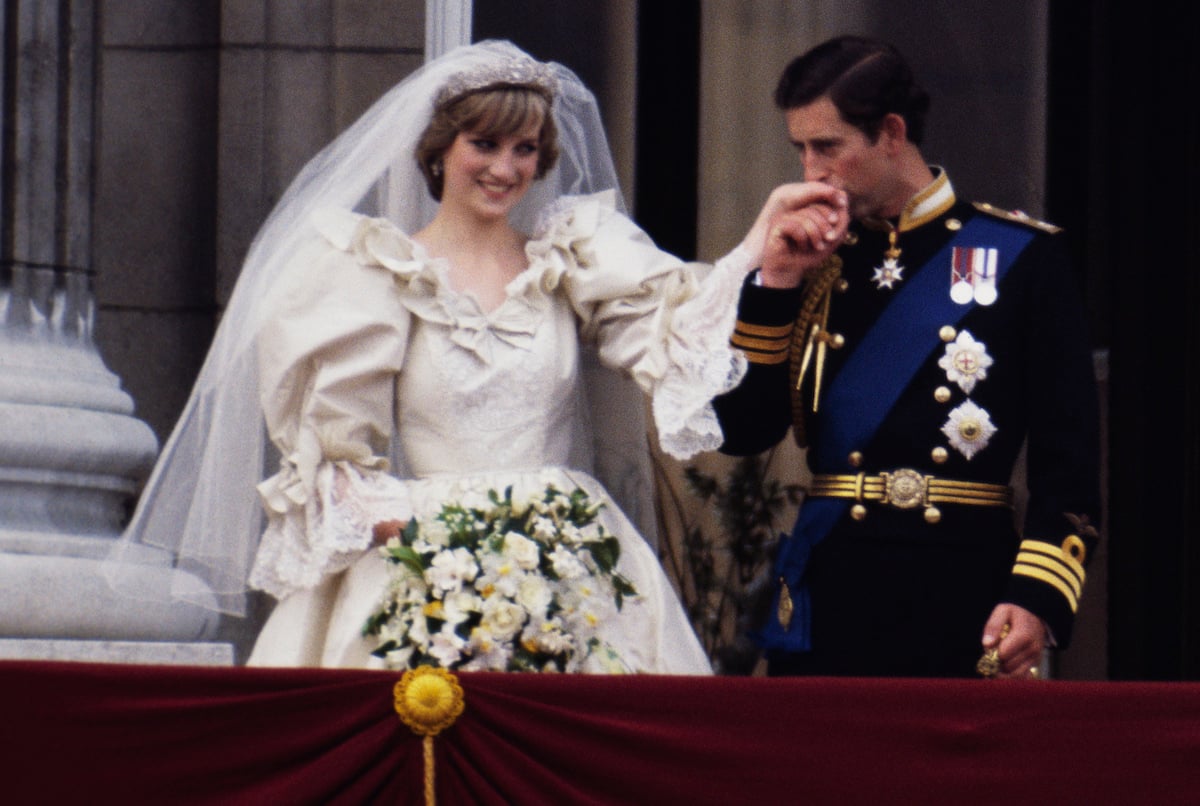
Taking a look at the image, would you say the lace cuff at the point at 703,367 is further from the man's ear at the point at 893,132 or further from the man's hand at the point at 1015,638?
the man's hand at the point at 1015,638

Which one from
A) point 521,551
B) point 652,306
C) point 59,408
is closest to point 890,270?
point 652,306

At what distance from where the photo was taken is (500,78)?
426cm

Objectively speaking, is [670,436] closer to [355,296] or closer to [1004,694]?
[355,296]

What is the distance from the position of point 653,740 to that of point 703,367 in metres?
1.09

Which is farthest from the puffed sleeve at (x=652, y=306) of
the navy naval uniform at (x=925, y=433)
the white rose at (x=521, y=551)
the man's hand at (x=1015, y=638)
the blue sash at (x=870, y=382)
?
the man's hand at (x=1015, y=638)

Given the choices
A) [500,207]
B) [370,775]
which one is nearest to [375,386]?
[500,207]

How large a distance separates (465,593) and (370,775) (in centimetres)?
54

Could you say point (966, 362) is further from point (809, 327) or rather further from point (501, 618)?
point (501, 618)

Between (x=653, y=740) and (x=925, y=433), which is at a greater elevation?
(x=925, y=433)

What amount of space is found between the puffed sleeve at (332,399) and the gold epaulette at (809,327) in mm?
757

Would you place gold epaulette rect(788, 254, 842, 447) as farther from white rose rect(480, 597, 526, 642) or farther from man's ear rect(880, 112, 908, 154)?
white rose rect(480, 597, 526, 642)

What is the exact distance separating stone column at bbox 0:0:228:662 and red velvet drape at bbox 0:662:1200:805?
156 cm

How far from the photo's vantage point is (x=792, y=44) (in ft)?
20.2

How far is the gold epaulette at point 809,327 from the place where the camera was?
3803 mm
